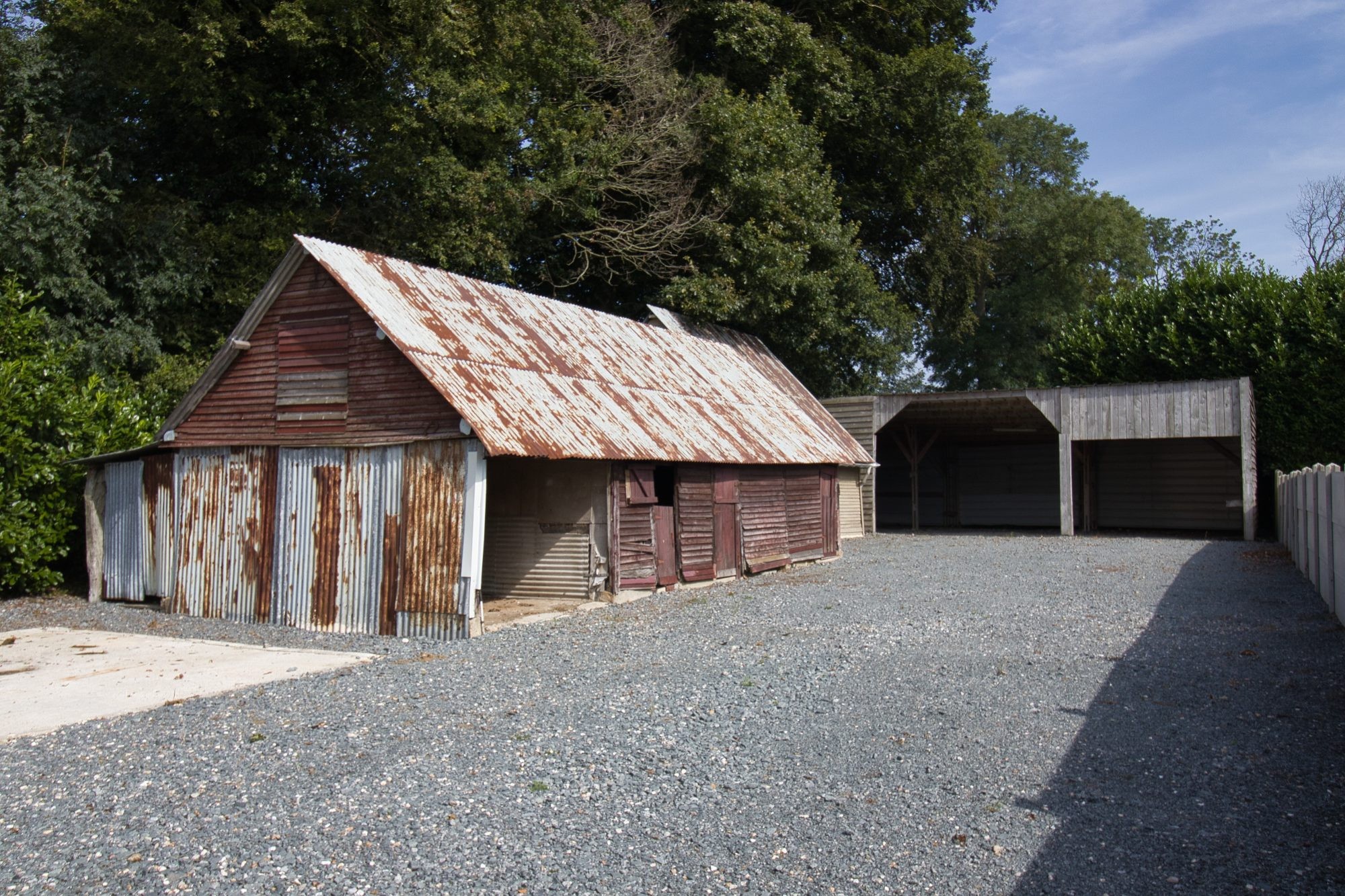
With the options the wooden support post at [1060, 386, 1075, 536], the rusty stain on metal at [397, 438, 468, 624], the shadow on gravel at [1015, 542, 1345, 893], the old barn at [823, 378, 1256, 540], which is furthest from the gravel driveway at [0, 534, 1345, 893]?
the wooden support post at [1060, 386, 1075, 536]

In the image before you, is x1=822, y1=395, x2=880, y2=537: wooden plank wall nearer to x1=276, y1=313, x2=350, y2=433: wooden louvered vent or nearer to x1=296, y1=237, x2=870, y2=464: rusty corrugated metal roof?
x1=296, y1=237, x2=870, y2=464: rusty corrugated metal roof

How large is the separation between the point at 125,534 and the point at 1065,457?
19828mm

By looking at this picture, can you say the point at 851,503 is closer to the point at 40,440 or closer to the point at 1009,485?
the point at 1009,485

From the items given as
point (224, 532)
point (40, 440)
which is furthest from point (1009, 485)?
point (40, 440)

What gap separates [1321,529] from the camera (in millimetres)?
12234

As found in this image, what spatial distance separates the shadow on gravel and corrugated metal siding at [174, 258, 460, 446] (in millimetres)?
7544

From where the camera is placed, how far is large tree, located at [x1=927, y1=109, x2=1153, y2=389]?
39594mm

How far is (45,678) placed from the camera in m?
9.12

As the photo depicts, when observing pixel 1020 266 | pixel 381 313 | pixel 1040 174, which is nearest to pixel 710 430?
pixel 381 313

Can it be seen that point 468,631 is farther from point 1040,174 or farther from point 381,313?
point 1040,174

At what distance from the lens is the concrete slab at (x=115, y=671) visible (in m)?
7.92

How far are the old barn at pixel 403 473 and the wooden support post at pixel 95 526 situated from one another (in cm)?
3

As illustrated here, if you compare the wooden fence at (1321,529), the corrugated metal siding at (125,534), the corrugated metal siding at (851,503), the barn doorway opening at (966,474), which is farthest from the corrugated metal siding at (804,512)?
the corrugated metal siding at (125,534)

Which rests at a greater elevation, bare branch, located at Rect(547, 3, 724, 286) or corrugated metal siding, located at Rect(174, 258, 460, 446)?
bare branch, located at Rect(547, 3, 724, 286)
